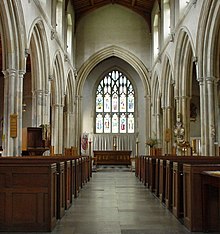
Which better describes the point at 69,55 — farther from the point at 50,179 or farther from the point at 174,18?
the point at 50,179

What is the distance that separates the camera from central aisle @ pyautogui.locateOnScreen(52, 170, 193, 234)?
4695 mm

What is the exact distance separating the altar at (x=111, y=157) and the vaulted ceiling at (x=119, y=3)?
28.3ft

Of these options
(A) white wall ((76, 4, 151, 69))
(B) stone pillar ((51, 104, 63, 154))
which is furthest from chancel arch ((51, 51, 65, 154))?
(A) white wall ((76, 4, 151, 69))

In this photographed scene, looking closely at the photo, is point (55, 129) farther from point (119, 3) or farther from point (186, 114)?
point (119, 3)

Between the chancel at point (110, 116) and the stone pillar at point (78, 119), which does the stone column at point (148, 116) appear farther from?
the stone pillar at point (78, 119)

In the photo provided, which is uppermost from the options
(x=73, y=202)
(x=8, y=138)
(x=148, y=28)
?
(x=148, y=28)

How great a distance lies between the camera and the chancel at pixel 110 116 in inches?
188

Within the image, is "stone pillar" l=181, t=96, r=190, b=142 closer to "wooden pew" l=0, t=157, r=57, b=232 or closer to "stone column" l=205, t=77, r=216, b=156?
"stone column" l=205, t=77, r=216, b=156

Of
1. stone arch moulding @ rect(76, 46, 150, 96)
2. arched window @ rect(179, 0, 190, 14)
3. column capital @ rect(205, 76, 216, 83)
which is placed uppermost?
arched window @ rect(179, 0, 190, 14)

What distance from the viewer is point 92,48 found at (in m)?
23.5

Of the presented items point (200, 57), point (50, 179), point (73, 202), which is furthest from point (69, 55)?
point (50, 179)

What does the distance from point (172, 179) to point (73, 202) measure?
83.8 inches

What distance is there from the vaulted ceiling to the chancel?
9cm

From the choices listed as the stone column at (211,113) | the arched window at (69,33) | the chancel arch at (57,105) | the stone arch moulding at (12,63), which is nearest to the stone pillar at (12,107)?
the stone arch moulding at (12,63)
